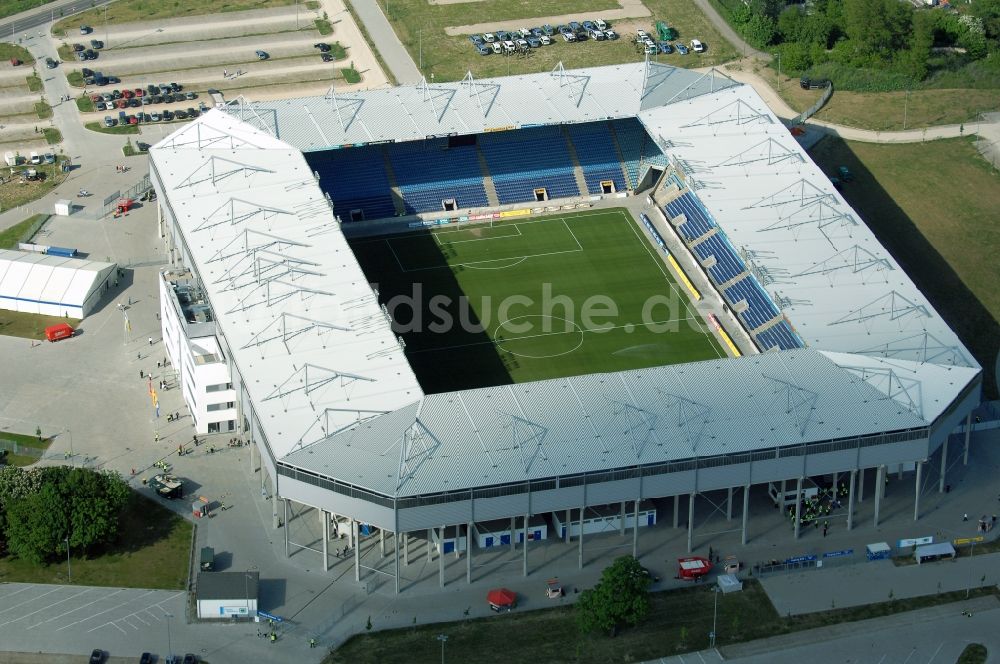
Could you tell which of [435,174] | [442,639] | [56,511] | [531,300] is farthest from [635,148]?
[56,511]

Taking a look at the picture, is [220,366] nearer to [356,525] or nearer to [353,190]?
[356,525]

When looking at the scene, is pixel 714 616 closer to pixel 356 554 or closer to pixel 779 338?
pixel 356 554

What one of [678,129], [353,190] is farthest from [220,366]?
[678,129]

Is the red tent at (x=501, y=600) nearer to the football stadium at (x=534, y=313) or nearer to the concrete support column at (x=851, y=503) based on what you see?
the football stadium at (x=534, y=313)

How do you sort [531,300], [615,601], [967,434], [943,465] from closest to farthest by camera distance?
1. [615,601]
2. [943,465]
3. [967,434]
4. [531,300]

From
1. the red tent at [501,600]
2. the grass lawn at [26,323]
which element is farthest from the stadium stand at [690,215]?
the grass lawn at [26,323]
